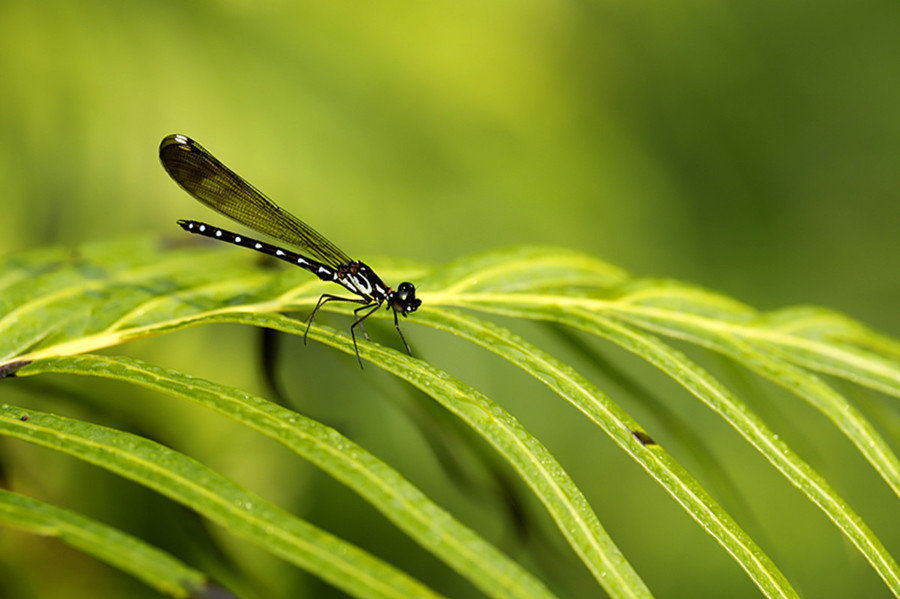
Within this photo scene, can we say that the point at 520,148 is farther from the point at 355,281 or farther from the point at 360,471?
the point at 360,471

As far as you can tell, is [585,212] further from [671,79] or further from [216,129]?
[216,129]

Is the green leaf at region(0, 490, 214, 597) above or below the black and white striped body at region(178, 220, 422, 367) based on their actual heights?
below

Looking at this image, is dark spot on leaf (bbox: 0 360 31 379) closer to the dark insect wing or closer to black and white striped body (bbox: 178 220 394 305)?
black and white striped body (bbox: 178 220 394 305)

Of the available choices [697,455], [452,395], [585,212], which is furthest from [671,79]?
[452,395]

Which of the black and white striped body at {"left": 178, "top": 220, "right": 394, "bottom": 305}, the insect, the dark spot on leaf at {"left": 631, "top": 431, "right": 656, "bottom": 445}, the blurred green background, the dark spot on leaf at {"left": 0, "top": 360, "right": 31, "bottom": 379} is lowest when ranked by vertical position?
the dark spot on leaf at {"left": 0, "top": 360, "right": 31, "bottom": 379}

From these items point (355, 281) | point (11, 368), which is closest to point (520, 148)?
point (355, 281)

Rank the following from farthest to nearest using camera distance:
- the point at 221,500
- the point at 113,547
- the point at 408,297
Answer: the point at 408,297, the point at 221,500, the point at 113,547

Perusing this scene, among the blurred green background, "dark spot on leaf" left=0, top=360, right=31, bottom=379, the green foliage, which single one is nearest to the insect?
the green foliage
